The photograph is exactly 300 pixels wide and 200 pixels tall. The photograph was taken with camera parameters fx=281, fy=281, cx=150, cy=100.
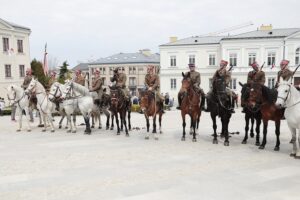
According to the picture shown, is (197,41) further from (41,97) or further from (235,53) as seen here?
(41,97)

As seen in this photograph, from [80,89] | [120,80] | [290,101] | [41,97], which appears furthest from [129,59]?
[290,101]

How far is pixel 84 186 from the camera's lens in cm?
605

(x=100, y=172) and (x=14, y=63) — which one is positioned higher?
(x=14, y=63)

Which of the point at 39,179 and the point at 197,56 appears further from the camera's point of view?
the point at 197,56

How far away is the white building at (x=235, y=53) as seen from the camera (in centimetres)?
3938

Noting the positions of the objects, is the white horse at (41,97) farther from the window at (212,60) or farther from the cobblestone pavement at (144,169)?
the window at (212,60)

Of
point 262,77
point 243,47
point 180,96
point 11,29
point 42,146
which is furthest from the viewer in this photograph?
point 243,47

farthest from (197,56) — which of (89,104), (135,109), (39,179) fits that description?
(39,179)

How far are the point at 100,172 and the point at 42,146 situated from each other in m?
3.97

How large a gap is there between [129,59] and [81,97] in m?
54.8

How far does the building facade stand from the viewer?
65.3 meters

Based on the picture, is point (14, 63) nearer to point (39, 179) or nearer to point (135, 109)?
point (135, 109)

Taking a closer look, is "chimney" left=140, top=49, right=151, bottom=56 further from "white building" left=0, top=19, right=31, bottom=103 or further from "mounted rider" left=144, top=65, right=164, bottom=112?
"mounted rider" left=144, top=65, right=164, bottom=112

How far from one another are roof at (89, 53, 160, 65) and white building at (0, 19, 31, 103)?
96.9 feet
